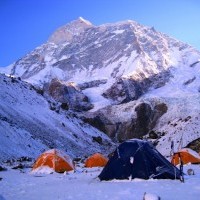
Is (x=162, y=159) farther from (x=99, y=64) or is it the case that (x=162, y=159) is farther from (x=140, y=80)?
(x=99, y=64)

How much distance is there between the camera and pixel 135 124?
103 meters

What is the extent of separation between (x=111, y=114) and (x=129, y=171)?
91.3m

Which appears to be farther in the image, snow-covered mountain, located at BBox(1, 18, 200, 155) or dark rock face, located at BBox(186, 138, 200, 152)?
snow-covered mountain, located at BBox(1, 18, 200, 155)

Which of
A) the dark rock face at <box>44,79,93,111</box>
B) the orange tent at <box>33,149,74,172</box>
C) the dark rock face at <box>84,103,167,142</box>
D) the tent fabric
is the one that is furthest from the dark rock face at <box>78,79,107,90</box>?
the tent fabric

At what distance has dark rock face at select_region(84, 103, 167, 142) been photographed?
102000mm

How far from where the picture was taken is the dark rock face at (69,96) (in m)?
125

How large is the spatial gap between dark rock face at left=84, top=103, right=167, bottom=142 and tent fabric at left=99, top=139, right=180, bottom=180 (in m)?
81.7

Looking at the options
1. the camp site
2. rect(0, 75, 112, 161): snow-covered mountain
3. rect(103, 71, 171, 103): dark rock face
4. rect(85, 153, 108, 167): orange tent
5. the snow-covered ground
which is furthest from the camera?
rect(103, 71, 171, 103): dark rock face

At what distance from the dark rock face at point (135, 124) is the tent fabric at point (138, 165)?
8175cm

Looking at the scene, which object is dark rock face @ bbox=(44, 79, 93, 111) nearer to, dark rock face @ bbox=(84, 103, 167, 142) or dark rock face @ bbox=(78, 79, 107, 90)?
dark rock face @ bbox=(78, 79, 107, 90)

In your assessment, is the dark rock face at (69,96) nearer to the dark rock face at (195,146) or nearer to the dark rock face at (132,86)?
the dark rock face at (132,86)

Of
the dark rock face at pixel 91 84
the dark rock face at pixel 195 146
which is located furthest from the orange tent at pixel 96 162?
the dark rock face at pixel 91 84

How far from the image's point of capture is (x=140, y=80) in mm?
150625

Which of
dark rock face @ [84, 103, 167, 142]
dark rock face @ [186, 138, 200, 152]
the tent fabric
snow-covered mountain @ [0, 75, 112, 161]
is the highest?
dark rock face @ [84, 103, 167, 142]
